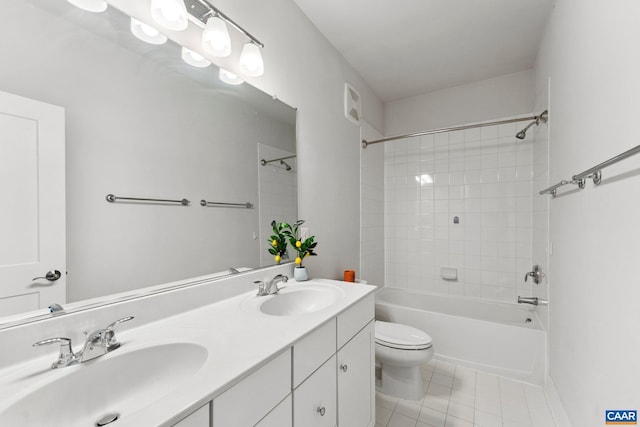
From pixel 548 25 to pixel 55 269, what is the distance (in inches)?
116

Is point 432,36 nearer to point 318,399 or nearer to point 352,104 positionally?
point 352,104

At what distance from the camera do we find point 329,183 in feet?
6.91

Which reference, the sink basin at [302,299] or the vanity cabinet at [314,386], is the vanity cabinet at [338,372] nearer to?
the vanity cabinet at [314,386]

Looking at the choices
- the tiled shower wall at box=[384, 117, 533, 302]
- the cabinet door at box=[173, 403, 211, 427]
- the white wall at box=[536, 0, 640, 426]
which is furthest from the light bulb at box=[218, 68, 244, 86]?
the tiled shower wall at box=[384, 117, 533, 302]

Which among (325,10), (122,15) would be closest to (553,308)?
(325,10)

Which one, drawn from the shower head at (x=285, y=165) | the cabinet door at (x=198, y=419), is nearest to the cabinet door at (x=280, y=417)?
the cabinet door at (x=198, y=419)

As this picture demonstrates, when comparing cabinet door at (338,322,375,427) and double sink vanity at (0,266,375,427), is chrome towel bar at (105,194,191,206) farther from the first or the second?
cabinet door at (338,322,375,427)

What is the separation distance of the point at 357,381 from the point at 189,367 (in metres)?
0.80

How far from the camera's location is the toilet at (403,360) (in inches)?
68.7

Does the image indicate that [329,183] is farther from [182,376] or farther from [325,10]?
[182,376]

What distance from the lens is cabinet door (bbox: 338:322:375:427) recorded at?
3.78 ft

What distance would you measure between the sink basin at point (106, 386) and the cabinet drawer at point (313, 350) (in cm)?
28

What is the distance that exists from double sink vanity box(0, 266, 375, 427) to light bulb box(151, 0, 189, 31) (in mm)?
1023

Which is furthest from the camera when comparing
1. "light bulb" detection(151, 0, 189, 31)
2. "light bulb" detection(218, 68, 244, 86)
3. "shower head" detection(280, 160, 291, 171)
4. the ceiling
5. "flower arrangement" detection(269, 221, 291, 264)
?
the ceiling
